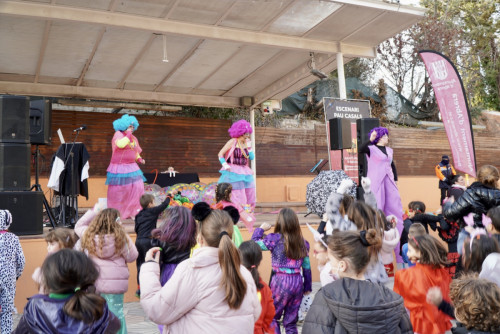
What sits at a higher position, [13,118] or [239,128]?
[13,118]

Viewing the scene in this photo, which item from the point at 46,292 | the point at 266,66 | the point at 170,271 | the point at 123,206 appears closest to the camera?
the point at 46,292

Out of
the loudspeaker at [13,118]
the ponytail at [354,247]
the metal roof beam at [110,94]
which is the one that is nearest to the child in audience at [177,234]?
the ponytail at [354,247]

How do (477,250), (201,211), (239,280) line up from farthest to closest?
(477,250)
(201,211)
(239,280)

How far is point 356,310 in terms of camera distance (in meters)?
1.96

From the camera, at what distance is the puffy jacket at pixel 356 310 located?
6.45ft

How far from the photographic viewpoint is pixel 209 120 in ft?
45.9

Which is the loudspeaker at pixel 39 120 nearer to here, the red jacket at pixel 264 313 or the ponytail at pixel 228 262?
the red jacket at pixel 264 313

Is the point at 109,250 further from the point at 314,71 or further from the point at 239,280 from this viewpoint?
the point at 314,71

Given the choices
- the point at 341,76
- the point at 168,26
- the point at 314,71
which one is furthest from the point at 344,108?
the point at 168,26

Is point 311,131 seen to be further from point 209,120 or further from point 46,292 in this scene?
point 46,292

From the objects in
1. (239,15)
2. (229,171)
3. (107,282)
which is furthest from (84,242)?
(239,15)

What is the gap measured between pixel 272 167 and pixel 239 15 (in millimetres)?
6424

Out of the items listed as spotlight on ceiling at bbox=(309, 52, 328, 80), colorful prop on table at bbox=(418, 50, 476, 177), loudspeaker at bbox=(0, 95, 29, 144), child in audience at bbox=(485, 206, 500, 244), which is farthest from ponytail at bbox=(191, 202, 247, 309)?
spotlight on ceiling at bbox=(309, 52, 328, 80)

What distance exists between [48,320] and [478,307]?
6.14 feet
